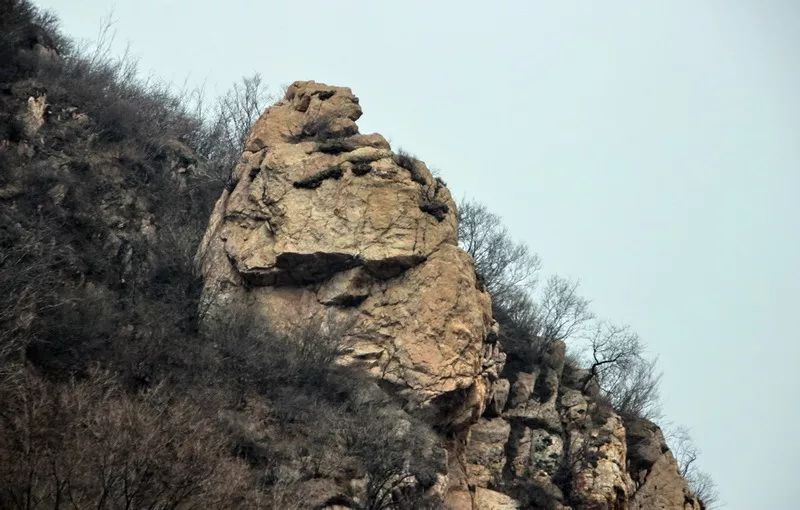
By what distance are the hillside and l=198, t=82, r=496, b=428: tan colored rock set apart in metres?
0.08

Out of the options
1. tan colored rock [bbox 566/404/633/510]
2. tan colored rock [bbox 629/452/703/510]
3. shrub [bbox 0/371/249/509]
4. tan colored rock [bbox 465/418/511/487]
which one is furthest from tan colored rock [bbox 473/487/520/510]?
shrub [bbox 0/371/249/509]

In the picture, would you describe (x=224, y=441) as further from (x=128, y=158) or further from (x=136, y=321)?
(x=128, y=158)

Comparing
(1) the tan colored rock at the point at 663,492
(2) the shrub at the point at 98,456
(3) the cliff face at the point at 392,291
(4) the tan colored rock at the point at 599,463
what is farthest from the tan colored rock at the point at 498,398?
(2) the shrub at the point at 98,456

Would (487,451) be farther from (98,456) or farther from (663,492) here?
(98,456)

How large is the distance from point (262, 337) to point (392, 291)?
4381 millimetres

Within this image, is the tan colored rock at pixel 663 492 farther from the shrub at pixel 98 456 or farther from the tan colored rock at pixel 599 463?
the shrub at pixel 98 456

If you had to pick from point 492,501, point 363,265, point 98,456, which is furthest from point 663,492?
point 98,456

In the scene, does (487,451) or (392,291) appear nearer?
(392,291)

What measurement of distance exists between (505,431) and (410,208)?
8964 mm

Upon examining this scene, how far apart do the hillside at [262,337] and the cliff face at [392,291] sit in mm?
79

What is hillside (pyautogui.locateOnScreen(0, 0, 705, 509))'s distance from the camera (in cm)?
1603

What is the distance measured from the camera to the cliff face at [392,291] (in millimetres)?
25172

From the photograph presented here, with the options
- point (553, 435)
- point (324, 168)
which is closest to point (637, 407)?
point (553, 435)

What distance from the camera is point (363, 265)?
85.7 ft
